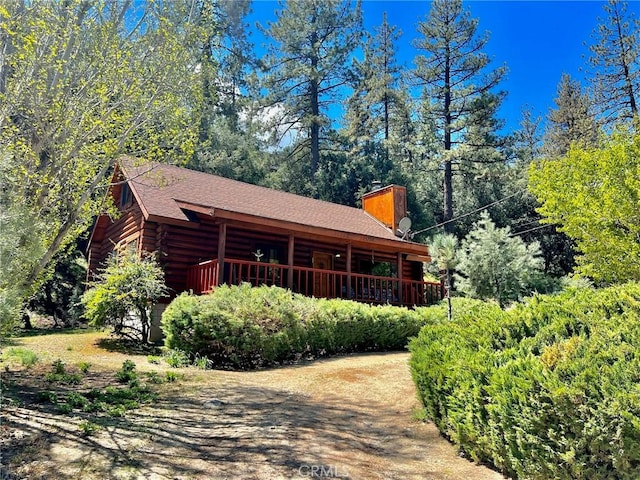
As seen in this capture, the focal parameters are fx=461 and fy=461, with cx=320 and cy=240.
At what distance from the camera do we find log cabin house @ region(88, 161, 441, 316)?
1244 centimetres

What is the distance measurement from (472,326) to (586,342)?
4.58 feet

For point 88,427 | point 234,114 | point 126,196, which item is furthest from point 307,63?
point 88,427

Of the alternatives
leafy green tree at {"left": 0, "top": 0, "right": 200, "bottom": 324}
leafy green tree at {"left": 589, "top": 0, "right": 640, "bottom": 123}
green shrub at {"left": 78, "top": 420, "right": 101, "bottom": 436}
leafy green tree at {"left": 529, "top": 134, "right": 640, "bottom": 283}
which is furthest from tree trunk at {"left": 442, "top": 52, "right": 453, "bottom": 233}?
green shrub at {"left": 78, "top": 420, "right": 101, "bottom": 436}

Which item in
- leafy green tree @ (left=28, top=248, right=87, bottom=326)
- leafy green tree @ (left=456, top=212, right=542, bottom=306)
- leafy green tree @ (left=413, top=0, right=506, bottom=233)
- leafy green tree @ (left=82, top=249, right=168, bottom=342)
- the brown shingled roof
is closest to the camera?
leafy green tree @ (left=82, top=249, right=168, bottom=342)

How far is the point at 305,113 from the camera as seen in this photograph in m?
31.5

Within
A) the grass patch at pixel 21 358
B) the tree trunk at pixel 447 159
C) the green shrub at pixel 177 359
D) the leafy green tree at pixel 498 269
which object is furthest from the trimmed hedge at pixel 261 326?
the tree trunk at pixel 447 159

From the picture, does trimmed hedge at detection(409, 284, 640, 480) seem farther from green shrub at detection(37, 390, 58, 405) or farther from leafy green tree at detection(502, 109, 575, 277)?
leafy green tree at detection(502, 109, 575, 277)

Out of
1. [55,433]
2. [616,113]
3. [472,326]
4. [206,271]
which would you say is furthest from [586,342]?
[616,113]

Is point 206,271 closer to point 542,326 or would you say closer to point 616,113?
point 542,326

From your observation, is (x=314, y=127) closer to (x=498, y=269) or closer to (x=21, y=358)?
(x=498, y=269)

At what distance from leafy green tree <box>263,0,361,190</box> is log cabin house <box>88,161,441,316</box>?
12.8 m

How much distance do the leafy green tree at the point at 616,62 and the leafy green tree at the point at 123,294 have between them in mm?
22962

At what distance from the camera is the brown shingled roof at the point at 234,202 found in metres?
13.1

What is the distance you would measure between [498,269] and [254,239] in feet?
36.1
